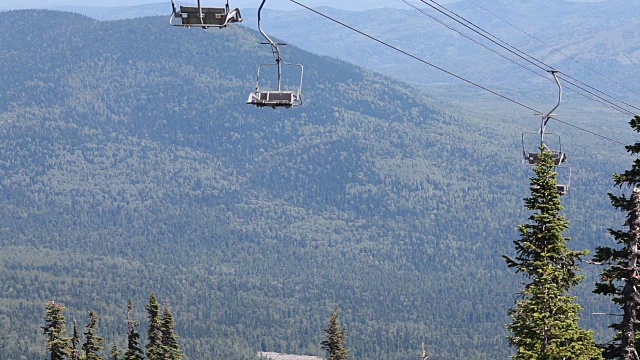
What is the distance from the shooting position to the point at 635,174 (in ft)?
116

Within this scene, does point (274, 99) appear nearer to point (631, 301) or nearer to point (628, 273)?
point (628, 273)

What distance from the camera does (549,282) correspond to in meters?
39.2

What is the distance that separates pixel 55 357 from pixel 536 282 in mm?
43365

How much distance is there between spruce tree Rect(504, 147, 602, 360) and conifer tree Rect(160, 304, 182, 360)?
3687cm

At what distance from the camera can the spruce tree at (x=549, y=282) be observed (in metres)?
38.9

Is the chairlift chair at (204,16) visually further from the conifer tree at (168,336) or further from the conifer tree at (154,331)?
the conifer tree at (168,336)

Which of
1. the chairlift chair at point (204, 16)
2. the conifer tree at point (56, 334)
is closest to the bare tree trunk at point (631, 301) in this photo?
the chairlift chair at point (204, 16)

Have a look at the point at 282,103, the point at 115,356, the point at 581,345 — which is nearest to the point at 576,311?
the point at 581,345

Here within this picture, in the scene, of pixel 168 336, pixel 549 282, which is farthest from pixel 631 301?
pixel 168 336

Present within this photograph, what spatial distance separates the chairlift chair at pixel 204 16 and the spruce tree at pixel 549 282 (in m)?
14.2

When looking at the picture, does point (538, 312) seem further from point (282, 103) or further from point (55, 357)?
point (55, 357)

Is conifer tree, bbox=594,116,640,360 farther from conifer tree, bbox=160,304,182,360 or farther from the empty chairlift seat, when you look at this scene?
conifer tree, bbox=160,304,182,360

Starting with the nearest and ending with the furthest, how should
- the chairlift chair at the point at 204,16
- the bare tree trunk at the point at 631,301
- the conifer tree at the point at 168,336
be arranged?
the chairlift chair at the point at 204,16
the bare tree trunk at the point at 631,301
the conifer tree at the point at 168,336

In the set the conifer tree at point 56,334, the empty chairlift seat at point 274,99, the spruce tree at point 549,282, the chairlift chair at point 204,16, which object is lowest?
the conifer tree at point 56,334
